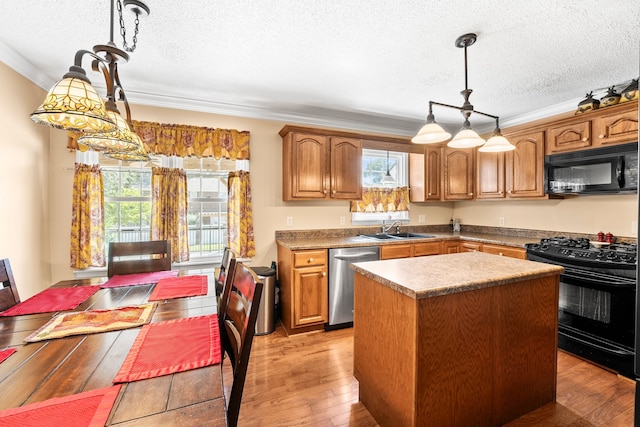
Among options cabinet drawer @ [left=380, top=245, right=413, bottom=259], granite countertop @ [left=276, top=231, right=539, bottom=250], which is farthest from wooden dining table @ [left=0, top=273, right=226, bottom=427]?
cabinet drawer @ [left=380, top=245, right=413, bottom=259]

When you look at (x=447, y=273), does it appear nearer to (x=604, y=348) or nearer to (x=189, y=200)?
(x=604, y=348)

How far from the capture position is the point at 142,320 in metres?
1.29

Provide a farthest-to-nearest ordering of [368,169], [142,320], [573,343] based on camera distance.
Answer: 1. [368,169]
2. [573,343]
3. [142,320]

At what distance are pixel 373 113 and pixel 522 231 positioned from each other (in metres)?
2.45

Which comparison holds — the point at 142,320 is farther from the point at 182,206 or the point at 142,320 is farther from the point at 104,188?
Answer: the point at 104,188

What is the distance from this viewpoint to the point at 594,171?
2.70 metres

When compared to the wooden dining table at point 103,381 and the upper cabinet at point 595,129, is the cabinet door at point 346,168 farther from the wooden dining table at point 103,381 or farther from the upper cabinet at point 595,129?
the wooden dining table at point 103,381

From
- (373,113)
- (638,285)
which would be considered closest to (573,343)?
(638,285)

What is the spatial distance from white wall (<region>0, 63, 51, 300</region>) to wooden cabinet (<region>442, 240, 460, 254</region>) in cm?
421

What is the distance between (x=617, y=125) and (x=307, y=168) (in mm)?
2933

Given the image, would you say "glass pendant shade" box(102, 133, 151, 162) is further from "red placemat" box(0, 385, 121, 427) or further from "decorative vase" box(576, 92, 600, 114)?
"decorative vase" box(576, 92, 600, 114)

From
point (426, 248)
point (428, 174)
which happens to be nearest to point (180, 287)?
point (426, 248)

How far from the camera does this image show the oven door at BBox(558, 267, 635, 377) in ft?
7.00

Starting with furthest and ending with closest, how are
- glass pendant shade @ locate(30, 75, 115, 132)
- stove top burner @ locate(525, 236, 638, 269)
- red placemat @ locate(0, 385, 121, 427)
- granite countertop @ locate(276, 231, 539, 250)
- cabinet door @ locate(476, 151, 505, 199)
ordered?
cabinet door @ locate(476, 151, 505, 199) → granite countertop @ locate(276, 231, 539, 250) → stove top burner @ locate(525, 236, 638, 269) → glass pendant shade @ locate(30, 75, 115, 132) → red placemat @ locate(0, 385, 121, 427)
